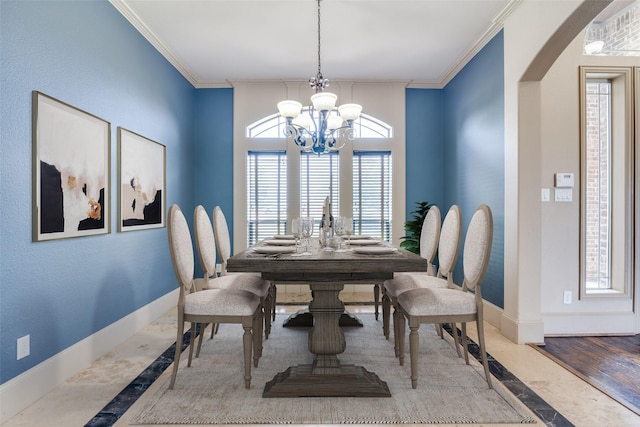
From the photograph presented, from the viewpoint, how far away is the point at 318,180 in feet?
15.9

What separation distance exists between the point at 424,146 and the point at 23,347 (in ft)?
14.8

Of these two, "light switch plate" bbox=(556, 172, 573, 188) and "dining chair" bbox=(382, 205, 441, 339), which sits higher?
"light switch plate" bbox=(556, 172, 573, 188)

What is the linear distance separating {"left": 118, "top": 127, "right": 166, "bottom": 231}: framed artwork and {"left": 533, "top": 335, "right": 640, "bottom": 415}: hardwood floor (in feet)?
11.5

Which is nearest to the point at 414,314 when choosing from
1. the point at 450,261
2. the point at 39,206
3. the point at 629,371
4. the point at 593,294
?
the point at 450,261

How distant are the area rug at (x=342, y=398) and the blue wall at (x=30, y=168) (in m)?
0.78

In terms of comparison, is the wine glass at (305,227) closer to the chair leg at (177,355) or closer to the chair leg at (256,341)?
the chair leg at (256,341)

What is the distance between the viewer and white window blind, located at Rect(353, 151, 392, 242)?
4.84 metres

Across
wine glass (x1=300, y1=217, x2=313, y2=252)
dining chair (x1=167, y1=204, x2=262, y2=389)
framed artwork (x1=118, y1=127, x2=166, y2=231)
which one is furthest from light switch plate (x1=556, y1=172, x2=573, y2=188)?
framed artwork (x1=118, y1=127, x2=166, y2=231)

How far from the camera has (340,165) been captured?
4809mm

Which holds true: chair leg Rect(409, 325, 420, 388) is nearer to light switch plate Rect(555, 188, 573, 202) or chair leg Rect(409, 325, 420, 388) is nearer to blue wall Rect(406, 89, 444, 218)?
light switch plate Rect(555, 188, 573, 202)

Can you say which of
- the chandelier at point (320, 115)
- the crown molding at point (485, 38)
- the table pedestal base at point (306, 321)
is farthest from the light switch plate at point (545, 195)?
the table pedestal base at point (306, 321)

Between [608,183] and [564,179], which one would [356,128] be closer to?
[564,179]

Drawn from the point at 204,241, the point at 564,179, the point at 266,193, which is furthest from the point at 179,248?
the point at 564,179

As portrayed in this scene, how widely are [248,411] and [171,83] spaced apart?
11.6ft
